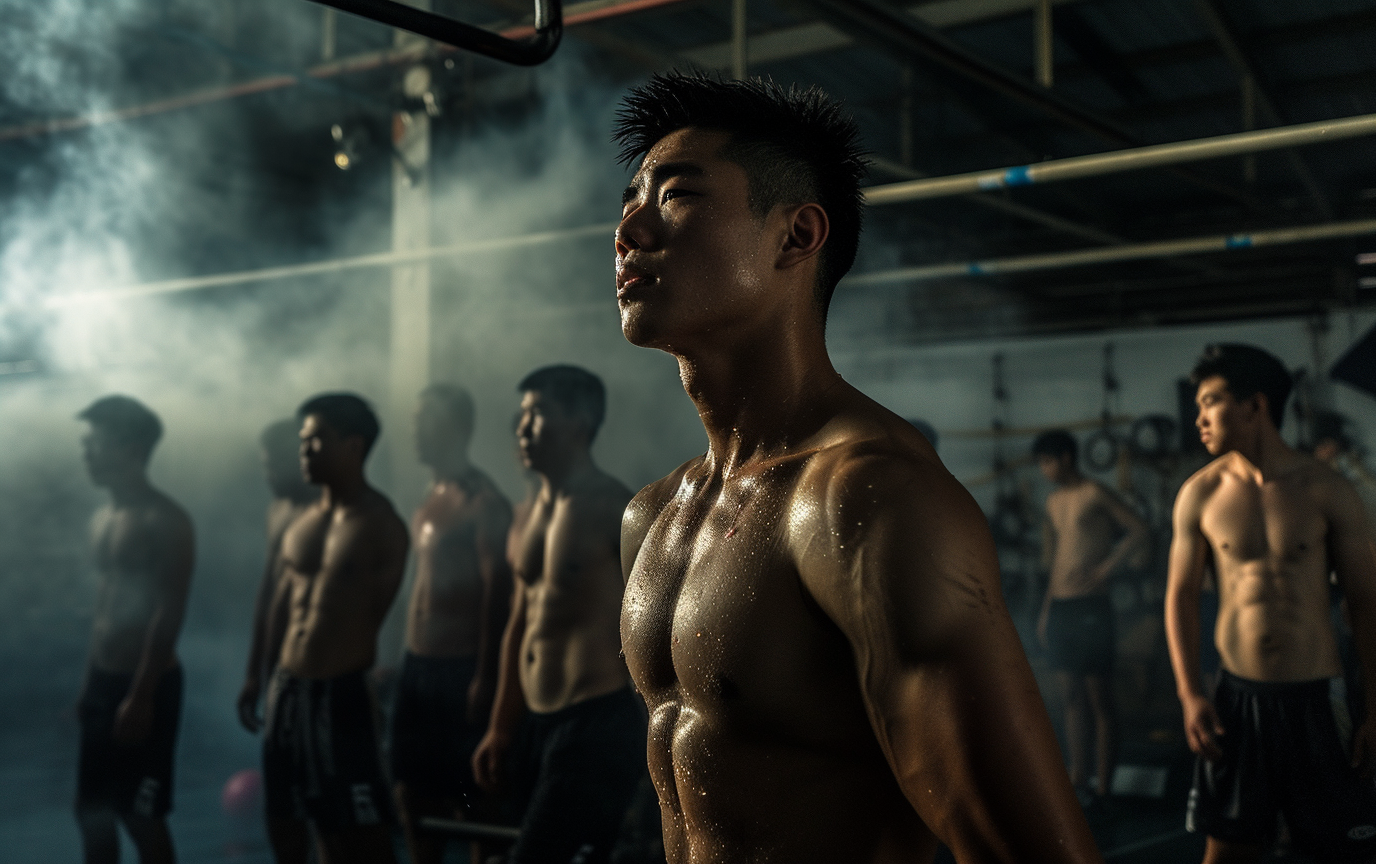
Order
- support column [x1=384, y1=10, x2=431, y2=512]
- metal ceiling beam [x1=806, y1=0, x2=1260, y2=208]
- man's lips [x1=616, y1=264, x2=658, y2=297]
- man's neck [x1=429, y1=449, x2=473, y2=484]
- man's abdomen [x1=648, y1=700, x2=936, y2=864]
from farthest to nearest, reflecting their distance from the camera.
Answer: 1. support column [x1=384, y1=10, x2=431, y2=512]
2. man's neck [x1=429, y1=449, x2=473, y2=484]
3. metal ceiling beam [x1=806, y1=0, x2=1260, y2=208]
4. man's lips [x1=616, y1=264, x2=658, y2=297]
5. man's abdomen [x1=648, y1=700, x2=936, y2=864]

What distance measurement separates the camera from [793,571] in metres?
0.96

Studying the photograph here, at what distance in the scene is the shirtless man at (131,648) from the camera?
4027 millimetres

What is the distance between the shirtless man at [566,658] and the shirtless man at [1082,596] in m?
2.75

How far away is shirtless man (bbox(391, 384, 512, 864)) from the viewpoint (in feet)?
13.1

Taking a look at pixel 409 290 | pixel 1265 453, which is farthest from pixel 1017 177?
pixel 409 290

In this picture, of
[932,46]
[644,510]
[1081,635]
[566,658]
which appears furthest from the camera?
[1081,635]

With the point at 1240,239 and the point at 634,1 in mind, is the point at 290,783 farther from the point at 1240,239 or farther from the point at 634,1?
the point at 1240,239

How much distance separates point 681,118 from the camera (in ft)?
3.85

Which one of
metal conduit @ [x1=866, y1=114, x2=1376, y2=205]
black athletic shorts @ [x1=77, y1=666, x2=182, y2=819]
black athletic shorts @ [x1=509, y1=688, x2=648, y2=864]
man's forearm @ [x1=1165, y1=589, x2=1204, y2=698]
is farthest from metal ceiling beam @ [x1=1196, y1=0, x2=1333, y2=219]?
black athletic shorts @ [x1=77, y1=666, x2=182, y2=819]

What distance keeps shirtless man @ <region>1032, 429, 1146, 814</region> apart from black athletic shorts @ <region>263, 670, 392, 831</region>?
3124 mm

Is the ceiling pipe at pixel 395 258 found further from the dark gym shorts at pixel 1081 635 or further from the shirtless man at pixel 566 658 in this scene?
the dark gym shorts at pixel 1081 635

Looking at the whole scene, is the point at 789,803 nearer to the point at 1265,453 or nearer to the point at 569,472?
the point at 569,472

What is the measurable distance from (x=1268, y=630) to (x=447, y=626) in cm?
275

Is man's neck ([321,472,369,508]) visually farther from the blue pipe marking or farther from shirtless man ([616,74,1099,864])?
shirtless man ([616,74,1099,864])
